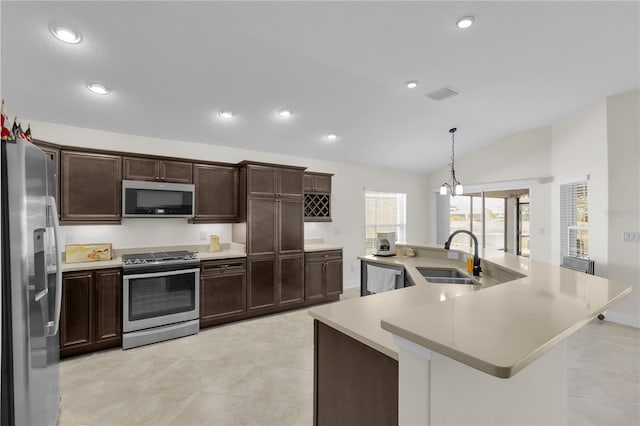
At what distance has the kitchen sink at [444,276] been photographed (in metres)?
2.86

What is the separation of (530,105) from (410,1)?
3.01 m

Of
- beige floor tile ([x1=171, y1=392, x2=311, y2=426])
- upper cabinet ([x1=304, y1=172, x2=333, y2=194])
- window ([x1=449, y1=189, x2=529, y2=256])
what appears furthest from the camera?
window ([x1=449, y1=189, x2=529, y2=256])

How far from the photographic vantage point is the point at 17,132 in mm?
1679

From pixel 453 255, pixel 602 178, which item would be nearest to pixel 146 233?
pixel 453 255

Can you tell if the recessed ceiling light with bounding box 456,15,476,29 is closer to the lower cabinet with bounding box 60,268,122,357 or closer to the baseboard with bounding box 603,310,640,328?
the lower cabinet with bounding box 60,268,122,357

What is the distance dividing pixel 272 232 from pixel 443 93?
2846 mm

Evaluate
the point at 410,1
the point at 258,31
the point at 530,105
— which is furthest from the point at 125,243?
the point at 530,105

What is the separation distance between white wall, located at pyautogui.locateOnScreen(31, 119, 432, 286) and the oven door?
2.39 ft

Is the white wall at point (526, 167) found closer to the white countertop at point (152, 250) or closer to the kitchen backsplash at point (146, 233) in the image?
the white countertop at point (152, 250)

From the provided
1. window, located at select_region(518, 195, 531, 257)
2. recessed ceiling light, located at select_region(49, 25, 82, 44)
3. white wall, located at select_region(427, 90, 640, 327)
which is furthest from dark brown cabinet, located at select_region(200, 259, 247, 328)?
window, located at select_region(518, 195, 531, 257)

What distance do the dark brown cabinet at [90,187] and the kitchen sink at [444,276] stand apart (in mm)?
3559

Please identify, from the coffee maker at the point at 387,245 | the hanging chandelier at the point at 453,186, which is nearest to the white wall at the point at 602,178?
the hanging chandelier at the point at 453,186

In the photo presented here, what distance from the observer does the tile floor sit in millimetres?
2107

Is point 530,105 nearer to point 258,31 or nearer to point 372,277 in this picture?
point 372,277
